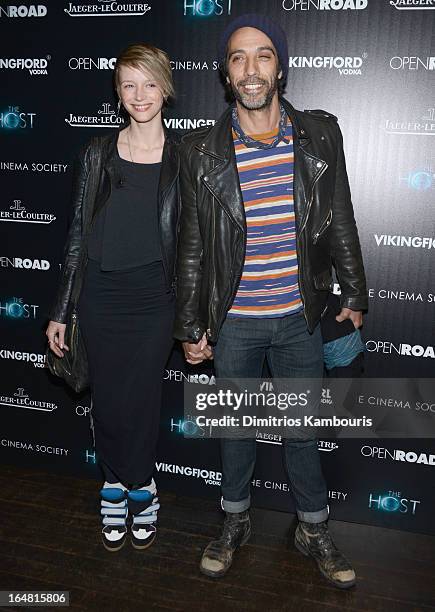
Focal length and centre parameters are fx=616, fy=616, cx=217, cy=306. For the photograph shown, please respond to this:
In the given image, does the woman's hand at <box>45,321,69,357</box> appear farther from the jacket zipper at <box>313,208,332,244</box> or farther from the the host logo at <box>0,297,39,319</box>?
the jacket zipper at <box>313,208,332,244</box>

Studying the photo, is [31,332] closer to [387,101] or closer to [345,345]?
[345,345]

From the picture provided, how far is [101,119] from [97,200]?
2.16ft

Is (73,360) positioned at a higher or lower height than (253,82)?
lower

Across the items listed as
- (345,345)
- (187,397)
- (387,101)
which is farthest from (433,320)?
(187,397)

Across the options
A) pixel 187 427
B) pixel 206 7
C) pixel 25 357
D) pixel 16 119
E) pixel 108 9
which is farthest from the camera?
pixel 25 357

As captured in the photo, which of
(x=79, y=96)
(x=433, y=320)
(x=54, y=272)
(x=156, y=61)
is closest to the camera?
(x=156, y=61)

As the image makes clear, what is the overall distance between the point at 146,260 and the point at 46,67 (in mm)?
1185

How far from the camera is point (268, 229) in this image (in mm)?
2176

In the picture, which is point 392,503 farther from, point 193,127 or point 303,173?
point 193,127

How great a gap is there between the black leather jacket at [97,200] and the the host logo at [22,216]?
0.64 meters

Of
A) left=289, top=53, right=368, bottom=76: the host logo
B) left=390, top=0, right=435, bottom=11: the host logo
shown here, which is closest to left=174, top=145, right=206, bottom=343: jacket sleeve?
left=289, top=53, right=368, bottom=76: the host logo

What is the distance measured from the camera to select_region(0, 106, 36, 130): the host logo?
2.91m

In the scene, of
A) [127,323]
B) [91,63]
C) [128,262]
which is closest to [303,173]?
[128,262]

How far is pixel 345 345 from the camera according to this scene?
7.92 ft
